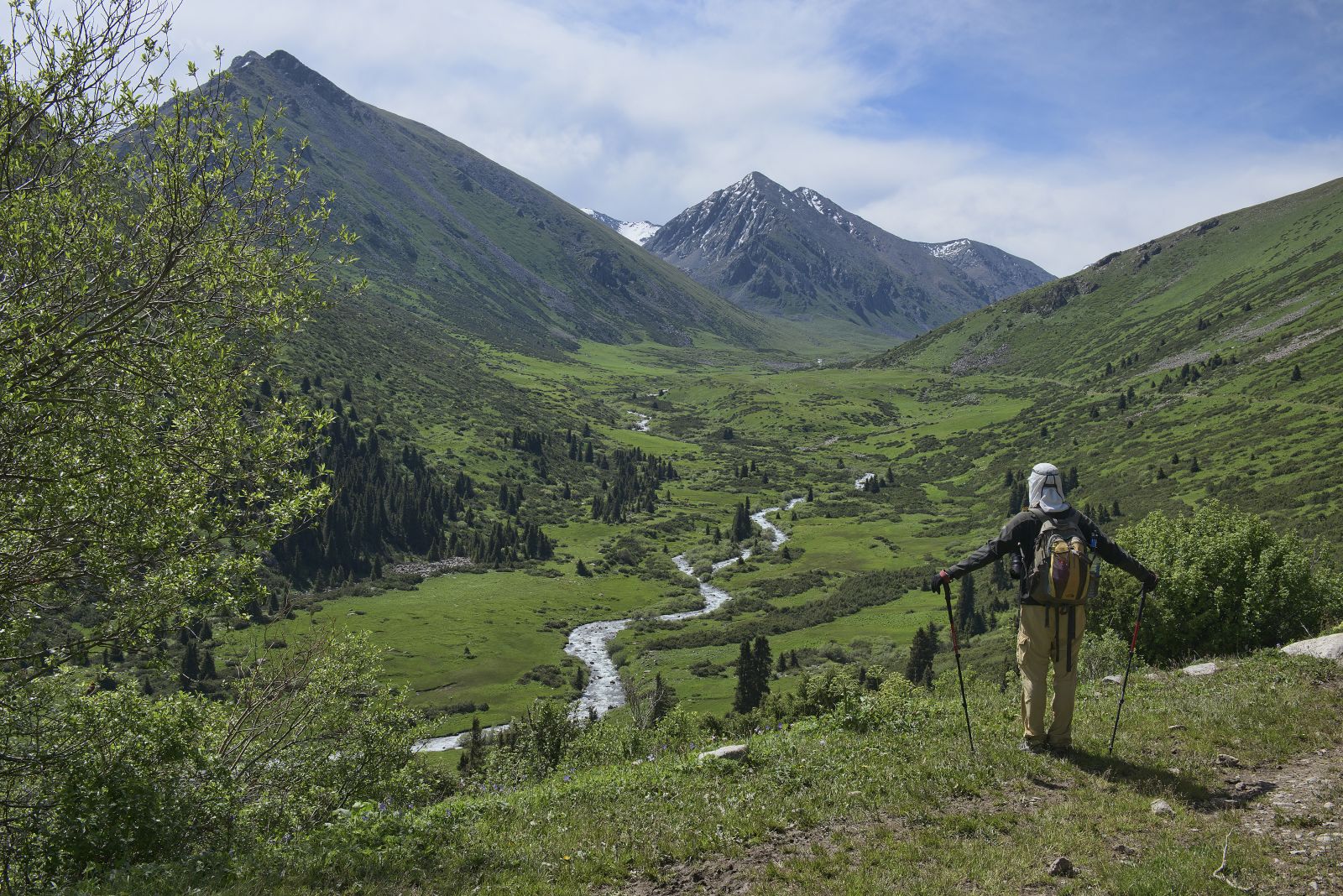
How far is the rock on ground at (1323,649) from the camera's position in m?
17.3

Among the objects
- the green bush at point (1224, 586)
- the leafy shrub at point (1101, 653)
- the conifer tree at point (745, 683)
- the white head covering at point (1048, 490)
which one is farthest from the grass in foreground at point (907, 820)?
the conifer tree at point (745, 683)

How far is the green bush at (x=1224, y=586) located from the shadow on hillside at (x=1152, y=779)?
2357 cm

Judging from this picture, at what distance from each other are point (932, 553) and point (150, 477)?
183 m

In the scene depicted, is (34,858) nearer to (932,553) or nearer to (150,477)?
(150,477)

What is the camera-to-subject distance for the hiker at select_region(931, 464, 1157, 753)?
1259 cm

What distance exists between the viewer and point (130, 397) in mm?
14359

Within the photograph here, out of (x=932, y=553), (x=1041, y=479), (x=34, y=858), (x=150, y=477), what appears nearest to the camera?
(x=34, y=858)

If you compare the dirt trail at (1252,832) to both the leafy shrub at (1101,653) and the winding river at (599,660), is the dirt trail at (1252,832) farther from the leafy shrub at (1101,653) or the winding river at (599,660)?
the winding river at (599,660)

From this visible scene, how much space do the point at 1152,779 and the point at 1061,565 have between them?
3635 mm

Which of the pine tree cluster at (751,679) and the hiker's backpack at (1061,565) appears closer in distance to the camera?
the hiker's backpack at (1061,565)

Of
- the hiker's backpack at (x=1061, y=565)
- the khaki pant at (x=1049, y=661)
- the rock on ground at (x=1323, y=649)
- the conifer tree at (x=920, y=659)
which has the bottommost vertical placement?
the conifer tree at (x=920, y=659)

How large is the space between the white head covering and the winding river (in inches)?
2962

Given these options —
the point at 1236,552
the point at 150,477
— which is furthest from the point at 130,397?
the point at 1236,552

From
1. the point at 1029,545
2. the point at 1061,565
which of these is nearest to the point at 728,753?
the point at 1029,545
